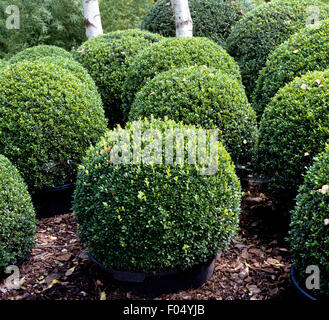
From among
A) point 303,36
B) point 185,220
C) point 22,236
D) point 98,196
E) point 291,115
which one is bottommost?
point 22,236

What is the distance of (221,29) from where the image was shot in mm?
7699

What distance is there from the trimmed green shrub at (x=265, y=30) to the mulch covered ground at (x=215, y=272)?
9.45 ft

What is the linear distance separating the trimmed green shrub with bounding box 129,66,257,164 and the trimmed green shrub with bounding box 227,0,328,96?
2062 mm

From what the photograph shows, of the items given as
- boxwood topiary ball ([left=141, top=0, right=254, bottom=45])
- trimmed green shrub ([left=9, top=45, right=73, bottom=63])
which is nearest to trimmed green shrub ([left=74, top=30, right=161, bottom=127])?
trimmed green shrub ([left=9, top=45, right=73, bottom=63])

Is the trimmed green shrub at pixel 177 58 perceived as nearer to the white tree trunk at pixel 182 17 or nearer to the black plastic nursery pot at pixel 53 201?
the white tree trunk at pixel 182 17

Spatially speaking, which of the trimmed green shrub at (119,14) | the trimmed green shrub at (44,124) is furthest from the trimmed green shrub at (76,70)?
the trimmed green shrub at (119,14)

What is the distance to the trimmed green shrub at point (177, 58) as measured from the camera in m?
5.18

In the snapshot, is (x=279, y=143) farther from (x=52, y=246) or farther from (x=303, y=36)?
(x=52, y=246)

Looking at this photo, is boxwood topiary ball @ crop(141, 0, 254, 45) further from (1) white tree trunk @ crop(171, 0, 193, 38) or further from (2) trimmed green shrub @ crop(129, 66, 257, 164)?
(2) trimmed green shrub @ crop(129, 66, 257, 164)

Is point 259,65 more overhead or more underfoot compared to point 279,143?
more overhead

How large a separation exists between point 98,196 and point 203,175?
33.6 inches

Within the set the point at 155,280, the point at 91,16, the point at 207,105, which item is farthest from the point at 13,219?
the point at 91,16
